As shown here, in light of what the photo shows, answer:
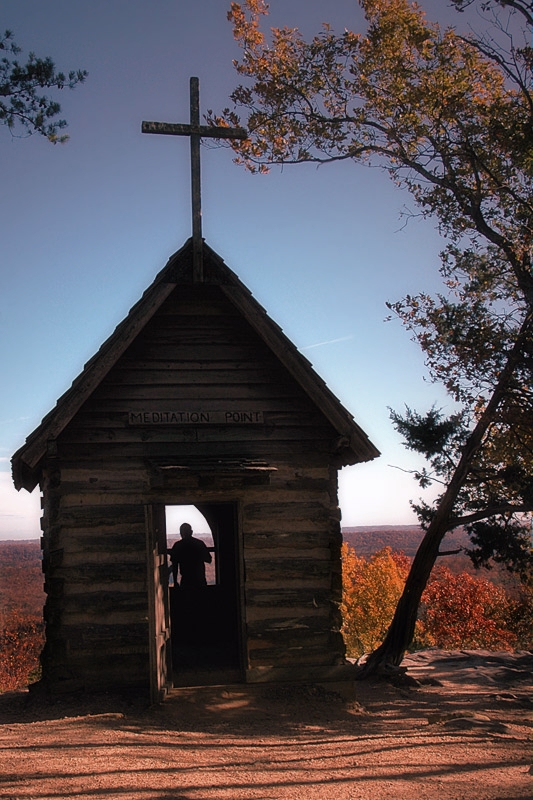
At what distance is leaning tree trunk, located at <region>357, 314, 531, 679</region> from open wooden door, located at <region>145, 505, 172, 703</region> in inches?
274

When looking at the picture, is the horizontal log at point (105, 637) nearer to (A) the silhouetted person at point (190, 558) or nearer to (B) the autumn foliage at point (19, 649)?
(A) the silhouetted person at point (190, 558)

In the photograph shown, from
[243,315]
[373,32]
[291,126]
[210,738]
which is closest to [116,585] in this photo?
[210,738]

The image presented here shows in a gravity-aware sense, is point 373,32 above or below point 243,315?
above

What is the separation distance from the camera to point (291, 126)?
1866 centimetres

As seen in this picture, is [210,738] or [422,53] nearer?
[210,738]

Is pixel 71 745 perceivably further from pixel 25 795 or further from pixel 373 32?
pixel 373 32

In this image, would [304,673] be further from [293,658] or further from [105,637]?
[105,637]

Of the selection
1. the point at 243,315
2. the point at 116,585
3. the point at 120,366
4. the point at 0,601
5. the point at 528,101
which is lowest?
the point at 0,601

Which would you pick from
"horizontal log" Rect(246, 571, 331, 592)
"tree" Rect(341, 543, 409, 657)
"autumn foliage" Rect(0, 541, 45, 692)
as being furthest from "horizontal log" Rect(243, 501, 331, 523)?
"tree" Rect(341, 543, 409, 657)

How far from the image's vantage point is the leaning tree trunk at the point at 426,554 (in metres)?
16.6

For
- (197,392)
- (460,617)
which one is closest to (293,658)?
(197,392)

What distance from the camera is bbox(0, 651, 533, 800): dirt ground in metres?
7.04

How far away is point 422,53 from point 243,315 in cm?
884

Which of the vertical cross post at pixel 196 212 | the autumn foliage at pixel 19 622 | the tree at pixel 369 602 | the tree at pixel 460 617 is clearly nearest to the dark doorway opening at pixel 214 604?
the vertical cross post at pixel 196 212
